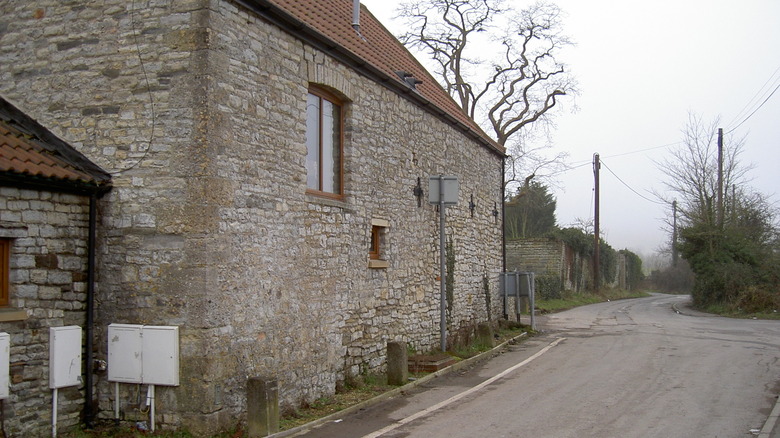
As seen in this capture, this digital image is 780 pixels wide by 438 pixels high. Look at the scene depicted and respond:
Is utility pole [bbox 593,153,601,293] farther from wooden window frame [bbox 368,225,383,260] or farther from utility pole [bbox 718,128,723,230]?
wooden window frame [bbox 368,225,383,260]

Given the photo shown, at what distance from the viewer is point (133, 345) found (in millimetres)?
7395

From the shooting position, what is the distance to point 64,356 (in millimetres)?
7109

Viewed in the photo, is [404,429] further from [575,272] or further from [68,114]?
[575,272]

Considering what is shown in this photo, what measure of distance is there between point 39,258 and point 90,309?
80 cm

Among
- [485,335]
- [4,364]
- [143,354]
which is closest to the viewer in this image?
[4,364]

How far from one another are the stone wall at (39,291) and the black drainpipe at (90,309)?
0.21 ft

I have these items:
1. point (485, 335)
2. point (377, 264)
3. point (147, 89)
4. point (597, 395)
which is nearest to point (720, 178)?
point (485, 335)

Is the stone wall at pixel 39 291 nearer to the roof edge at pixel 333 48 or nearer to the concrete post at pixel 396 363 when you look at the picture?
the roof edge at pixel 333 48

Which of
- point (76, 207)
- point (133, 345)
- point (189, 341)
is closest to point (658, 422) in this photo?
point (189, 341)

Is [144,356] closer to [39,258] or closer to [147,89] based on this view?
[39,258]

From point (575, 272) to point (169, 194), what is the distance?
1412 inches

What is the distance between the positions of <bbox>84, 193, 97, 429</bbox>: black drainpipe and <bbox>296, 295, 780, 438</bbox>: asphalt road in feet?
8.07

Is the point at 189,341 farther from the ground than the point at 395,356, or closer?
farther from the ground

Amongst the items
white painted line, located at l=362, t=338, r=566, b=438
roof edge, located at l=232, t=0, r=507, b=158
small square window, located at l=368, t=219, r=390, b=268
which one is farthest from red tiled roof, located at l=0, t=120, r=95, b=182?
small square window, located at l=368, t=219, r=390, b=268
